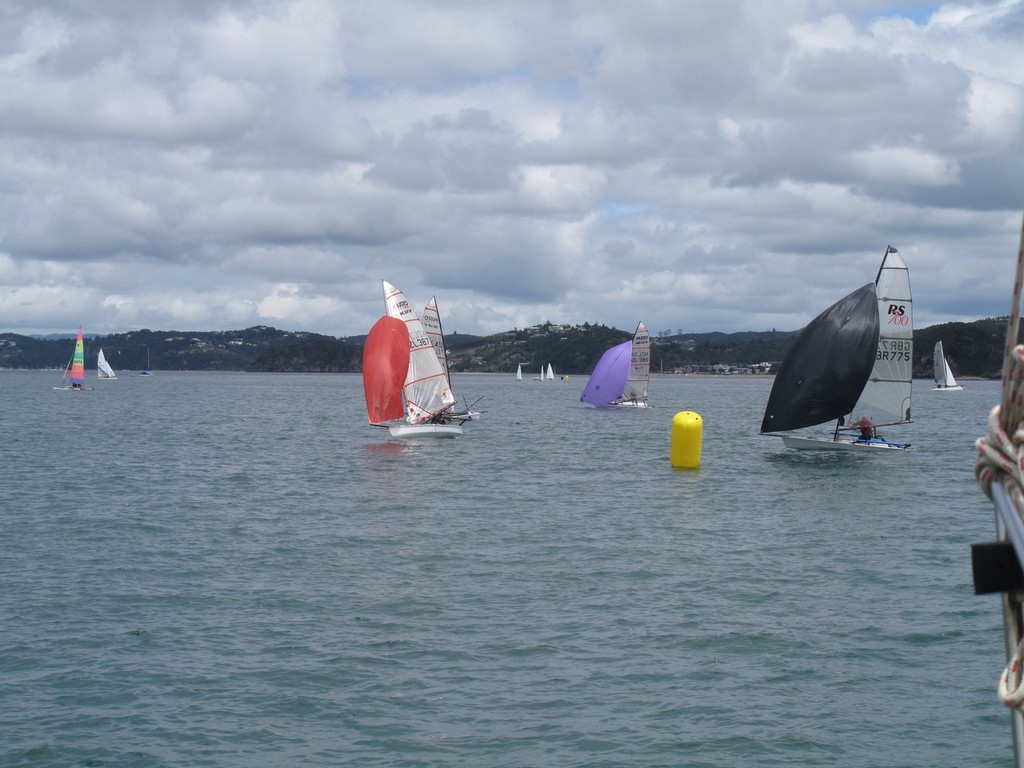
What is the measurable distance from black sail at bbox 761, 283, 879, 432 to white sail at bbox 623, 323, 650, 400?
38743 mm

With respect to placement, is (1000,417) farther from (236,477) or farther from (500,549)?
(236,477)

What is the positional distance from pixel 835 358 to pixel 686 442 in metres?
7.57

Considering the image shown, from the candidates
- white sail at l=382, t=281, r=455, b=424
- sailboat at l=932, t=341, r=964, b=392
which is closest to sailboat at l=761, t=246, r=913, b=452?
white sail at l=382, t=281, r=455, b=424

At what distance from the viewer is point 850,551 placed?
24.5 metres

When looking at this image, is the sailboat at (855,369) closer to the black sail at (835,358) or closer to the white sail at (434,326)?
the black sail at (835,358)

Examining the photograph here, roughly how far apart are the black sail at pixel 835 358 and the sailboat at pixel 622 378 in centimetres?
4039

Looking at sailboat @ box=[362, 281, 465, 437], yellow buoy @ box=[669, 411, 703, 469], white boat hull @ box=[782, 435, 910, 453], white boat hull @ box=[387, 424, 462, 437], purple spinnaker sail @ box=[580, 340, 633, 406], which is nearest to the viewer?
yellow buoy @ box=[669, 411, 703, 469]

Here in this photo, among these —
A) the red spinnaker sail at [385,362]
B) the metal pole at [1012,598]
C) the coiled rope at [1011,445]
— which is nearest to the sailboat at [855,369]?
the red spinnaker sail at [385,362]

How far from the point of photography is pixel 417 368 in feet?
173

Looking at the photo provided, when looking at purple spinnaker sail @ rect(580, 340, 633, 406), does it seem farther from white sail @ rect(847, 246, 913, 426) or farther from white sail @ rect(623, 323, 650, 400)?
white sail @ rect(847, 246, 913, 426)

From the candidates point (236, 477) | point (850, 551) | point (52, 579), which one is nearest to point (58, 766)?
point (52, 579)

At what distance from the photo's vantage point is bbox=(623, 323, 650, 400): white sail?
8581cm

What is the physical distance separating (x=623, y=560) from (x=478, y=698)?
9.59 m

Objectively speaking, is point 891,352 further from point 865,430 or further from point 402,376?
point 402,376
